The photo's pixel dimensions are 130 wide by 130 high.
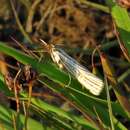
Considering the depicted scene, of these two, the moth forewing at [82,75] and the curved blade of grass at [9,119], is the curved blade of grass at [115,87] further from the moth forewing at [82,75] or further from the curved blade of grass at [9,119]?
the curved blade of grass at [9,119]

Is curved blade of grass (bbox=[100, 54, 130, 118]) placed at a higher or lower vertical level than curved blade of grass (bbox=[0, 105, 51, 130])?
higher

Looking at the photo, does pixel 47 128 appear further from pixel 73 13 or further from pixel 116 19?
pixel 73 13

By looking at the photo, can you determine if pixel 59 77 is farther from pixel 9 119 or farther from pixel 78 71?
pixel 9 119

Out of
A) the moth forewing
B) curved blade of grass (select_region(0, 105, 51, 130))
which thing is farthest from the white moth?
curved blade of grass (select_region(0, 105, 51, 130))

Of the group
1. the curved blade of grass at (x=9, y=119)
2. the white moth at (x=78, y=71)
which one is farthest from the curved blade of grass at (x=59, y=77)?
the curved blade of grass at (x=9, y=119)

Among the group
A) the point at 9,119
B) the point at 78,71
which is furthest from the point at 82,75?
the point at 9,119

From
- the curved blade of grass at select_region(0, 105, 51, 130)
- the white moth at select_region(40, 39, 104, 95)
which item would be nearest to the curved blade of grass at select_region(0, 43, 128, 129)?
the white moth at select_region(40, 39, 104, 95)

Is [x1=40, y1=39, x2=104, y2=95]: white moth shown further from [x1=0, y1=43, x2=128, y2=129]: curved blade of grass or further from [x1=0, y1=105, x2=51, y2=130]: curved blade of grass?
[x1=0, y1=105, x2=51, y2=130]: curved blade of grass

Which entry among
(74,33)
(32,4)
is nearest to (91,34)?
(74,33)
